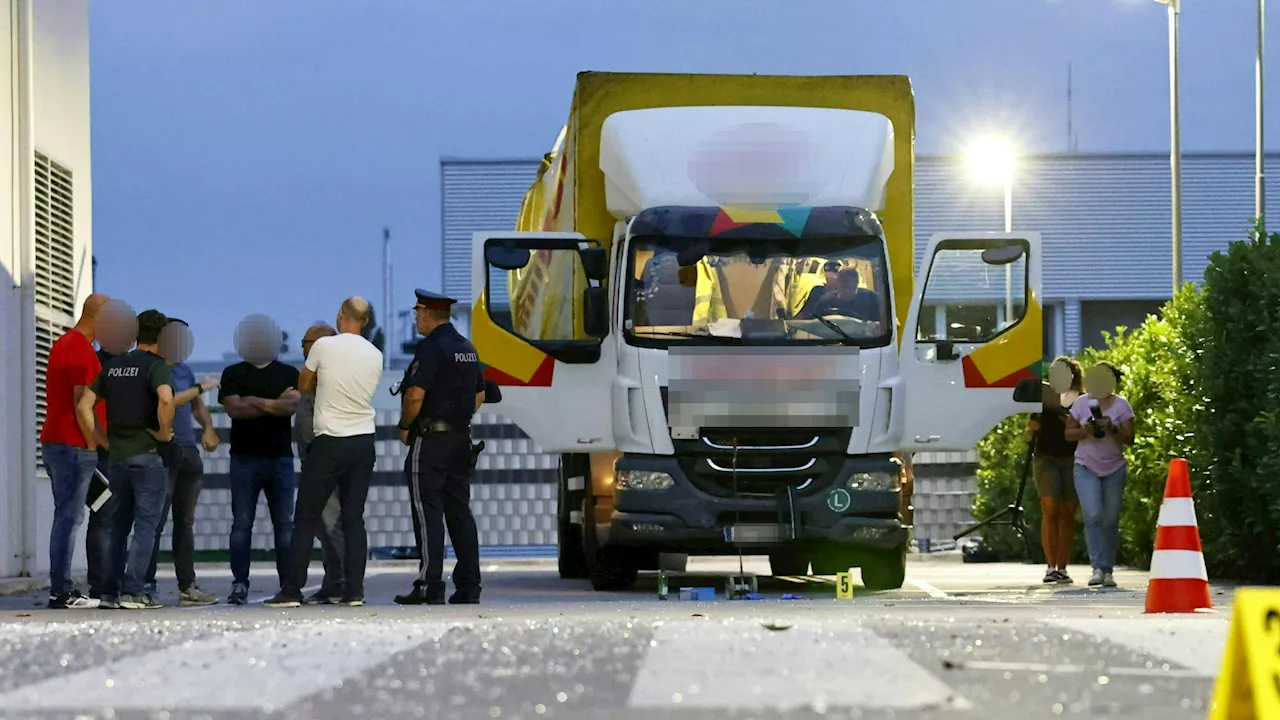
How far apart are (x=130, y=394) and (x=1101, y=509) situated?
7.27 m

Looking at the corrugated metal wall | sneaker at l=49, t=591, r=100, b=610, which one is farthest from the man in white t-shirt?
the corrugated metal wall

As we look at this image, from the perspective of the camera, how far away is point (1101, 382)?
16.2 meters

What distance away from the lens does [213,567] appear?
2723 cm

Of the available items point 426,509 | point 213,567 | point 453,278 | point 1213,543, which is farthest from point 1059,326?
point 426,509

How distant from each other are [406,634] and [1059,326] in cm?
4727

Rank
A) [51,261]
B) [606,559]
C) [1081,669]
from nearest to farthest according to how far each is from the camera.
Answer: [1081,669], [606,559], [51,261]

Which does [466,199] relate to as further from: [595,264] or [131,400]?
[131,400]

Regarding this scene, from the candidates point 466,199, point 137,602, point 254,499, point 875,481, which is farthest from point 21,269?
point 466,199

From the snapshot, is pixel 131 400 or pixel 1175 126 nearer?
pixel 131 400

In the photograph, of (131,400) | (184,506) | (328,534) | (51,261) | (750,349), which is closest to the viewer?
(131,400)

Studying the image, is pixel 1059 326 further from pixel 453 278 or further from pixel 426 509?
pixel 426 509

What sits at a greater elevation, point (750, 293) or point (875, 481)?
point (750, 293)

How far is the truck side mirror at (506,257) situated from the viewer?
587 inches

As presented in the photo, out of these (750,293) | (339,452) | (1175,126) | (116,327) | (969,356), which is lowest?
(339,452)
